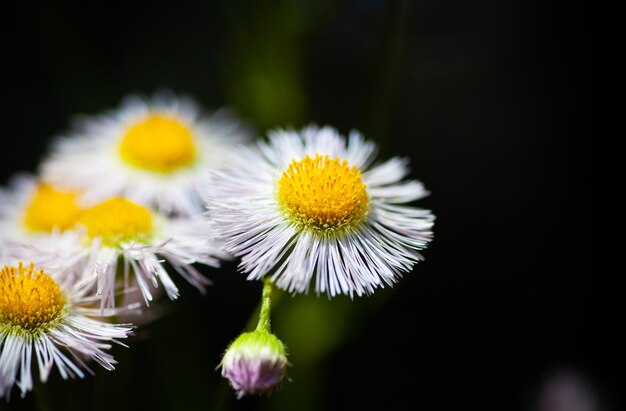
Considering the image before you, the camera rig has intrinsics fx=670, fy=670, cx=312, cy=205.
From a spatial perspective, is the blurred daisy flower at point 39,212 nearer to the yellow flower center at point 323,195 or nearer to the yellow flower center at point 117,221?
the yellow flower center at point 117,221

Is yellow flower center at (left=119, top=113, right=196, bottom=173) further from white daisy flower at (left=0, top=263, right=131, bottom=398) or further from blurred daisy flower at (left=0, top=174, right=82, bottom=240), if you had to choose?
white daisy flower at (left=0, top=263, right=131, bottom=398)

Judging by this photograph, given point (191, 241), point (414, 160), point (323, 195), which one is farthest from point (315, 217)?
point (414, 160)

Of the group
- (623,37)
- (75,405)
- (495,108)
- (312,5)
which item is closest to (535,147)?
(495,108)

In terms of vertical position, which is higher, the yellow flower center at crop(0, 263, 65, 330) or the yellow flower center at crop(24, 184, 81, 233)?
the yellow flower center at crop(24, 184, 81, 233)

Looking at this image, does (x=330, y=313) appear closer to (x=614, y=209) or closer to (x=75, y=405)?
(x=75, y=405)

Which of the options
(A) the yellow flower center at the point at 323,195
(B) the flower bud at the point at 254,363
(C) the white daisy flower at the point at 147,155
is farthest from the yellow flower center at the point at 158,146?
(B) the flower bud at the point at 254,363

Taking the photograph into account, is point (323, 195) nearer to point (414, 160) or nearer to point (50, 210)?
point (50, 210)

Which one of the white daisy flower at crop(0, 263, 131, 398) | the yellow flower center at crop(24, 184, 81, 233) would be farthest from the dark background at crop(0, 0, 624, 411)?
the yellow flower center at crop(24, 184, 81, 233)
